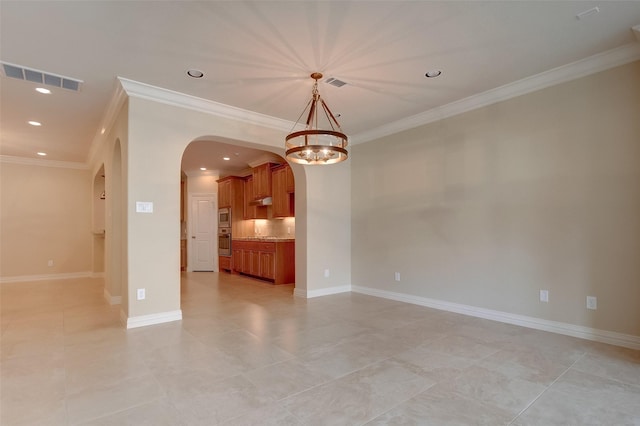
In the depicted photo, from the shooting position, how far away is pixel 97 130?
5.41m

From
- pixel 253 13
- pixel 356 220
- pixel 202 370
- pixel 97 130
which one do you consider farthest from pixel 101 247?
pixel 253 13

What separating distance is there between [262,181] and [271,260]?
2066mm

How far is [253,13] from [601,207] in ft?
12.2

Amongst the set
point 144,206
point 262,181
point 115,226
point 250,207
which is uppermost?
point 262,181

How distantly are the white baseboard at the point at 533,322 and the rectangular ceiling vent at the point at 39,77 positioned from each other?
201 inches

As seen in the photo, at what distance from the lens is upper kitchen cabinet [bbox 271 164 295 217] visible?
692cm

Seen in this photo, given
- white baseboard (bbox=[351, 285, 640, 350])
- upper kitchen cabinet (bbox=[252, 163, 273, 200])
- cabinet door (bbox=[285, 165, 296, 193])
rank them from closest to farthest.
Answer: white baseboard (bbox=[351, 285, 640, 350]) → cabinet door (bbox=[285, 165, 296, 193]) → upper kitchen cabinet (bbox=[252, 163, 273, 200])

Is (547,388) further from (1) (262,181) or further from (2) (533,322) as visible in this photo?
(1) (262,181)

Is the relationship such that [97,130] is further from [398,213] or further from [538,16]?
[538,16]

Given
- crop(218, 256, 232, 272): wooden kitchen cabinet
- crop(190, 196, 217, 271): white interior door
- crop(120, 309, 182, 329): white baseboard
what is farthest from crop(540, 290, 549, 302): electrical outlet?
crop(190, 196, 217, 271): white interior door

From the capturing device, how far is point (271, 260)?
6.75m

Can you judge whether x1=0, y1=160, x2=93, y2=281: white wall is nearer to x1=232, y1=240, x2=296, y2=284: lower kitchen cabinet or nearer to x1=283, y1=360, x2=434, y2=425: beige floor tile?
x1=232, y1=240, x2=296, y2=284: lower kitchen cabinet

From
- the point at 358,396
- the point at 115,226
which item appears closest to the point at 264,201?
the point at 115,226

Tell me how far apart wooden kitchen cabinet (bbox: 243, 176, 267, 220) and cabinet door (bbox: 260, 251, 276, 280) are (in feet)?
4.49
